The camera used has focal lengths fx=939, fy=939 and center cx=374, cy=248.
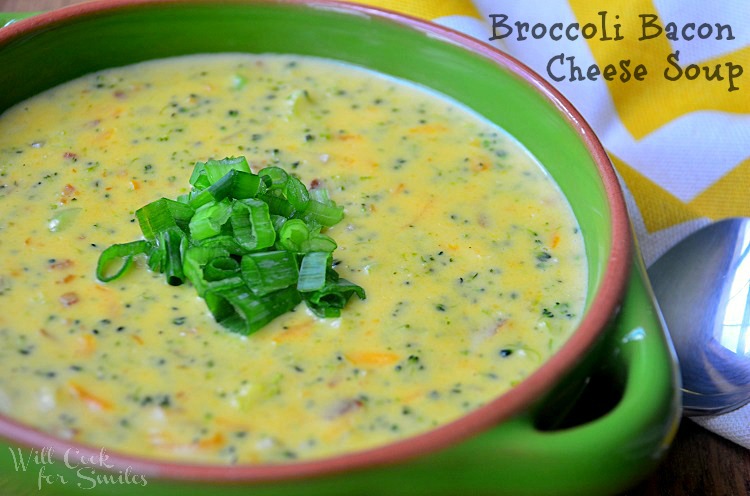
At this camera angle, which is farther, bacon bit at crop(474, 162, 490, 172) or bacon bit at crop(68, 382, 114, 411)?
bacon bit at crop(474, 162, 490, 172)

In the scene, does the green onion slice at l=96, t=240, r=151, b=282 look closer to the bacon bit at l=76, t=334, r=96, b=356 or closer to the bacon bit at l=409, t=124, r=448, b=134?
the bacon bit at l=76, t=334, r=96, b=356

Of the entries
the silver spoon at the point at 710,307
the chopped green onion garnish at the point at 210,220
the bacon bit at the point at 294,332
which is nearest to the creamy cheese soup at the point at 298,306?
the bacon bit at the point at 294,332

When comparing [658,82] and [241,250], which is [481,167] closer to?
[241,250]

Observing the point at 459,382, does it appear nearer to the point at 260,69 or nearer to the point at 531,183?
the point at 531,183

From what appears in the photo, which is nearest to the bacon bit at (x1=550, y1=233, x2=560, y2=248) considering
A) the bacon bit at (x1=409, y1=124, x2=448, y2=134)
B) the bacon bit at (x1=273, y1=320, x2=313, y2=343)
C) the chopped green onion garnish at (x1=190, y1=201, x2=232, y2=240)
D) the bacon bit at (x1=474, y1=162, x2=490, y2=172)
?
the bacon bit at (x1=474, y1=162, x2=490, y2=172)

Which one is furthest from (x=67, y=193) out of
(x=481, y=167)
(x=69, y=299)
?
(x=481, y=167)

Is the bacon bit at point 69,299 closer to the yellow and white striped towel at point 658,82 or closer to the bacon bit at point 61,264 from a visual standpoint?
the bacon bit at point 61,264
